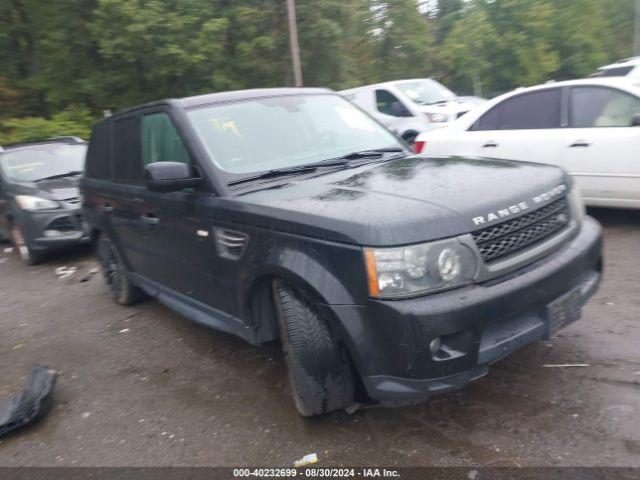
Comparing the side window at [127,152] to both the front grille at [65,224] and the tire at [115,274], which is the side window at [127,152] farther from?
the front grille at [65,224]

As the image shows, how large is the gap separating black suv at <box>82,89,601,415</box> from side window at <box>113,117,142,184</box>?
18 centimetres

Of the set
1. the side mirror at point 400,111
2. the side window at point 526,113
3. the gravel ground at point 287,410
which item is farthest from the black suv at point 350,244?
the side mirror at point 400,111

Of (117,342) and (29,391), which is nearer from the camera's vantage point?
(29,391)

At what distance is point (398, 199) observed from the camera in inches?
111

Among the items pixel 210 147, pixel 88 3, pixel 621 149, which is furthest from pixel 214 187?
pixel 88 3

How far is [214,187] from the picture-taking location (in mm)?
3436

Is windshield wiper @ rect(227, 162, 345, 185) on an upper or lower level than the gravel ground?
upper

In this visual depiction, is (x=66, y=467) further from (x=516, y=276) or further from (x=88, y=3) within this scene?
(x=88, y=3)

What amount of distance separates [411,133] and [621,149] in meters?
6.03

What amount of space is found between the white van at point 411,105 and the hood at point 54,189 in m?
5.58

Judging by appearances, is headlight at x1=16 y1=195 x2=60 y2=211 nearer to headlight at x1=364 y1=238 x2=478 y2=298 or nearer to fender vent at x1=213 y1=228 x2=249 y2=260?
fender vent at x1=213 y1=228 x2=249 y2=260

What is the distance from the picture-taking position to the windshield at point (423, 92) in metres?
12.3

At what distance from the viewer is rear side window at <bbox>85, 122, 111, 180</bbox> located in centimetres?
510

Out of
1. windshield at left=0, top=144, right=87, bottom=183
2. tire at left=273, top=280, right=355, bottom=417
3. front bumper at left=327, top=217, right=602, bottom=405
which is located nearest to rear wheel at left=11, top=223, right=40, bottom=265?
windshield at left=0, top=144, right=87, bottom=183
